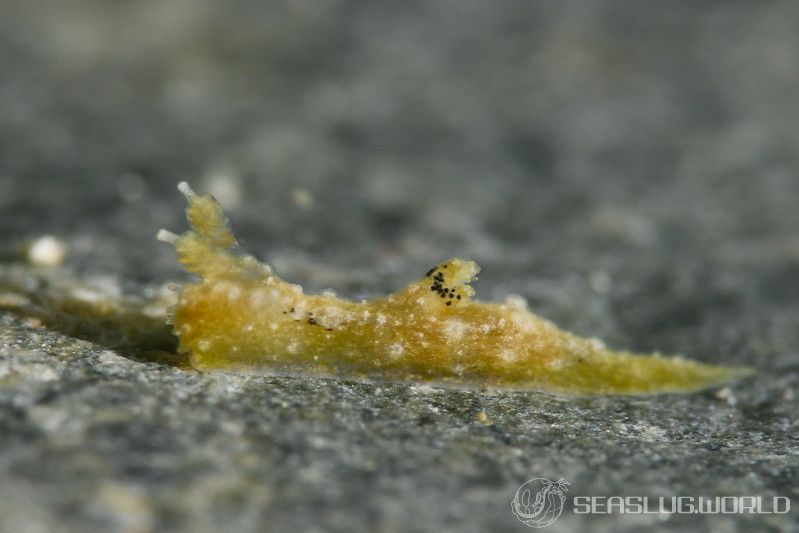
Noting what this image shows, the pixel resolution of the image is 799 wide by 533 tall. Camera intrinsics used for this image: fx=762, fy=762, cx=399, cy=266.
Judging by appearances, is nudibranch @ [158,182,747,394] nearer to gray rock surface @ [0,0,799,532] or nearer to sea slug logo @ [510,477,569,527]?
gray rock surface @ [0,0,799,532]

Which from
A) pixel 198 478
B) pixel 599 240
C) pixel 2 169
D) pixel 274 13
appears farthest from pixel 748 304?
pixel 274 13

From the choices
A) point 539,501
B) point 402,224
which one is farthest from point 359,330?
point 402,224

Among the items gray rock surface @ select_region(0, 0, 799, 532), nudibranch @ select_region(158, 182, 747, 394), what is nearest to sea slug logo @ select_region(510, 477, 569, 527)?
gray rock surface @ select_region(0, 0, 799, 532)

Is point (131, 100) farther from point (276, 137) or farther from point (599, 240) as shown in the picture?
point (599, 240)

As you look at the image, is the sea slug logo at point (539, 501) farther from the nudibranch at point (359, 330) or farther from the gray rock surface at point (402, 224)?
the nudibranch at point (359, 330)

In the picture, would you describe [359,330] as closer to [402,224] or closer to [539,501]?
[539,501]

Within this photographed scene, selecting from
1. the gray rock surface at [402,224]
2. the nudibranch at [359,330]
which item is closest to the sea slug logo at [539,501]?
the gray rock surface at [402,224]
